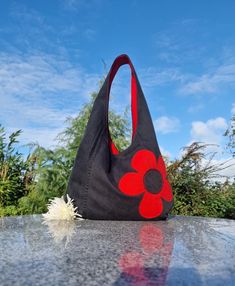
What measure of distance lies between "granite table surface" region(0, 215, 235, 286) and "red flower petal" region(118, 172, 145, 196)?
0.33 m

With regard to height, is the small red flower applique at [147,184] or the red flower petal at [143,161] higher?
the red flower petal at [143,161]

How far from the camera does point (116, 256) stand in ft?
3.87

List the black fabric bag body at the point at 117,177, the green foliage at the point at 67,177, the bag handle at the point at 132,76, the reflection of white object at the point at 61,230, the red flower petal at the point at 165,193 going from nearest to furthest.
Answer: the reflection of white object at the point at 61,230
the black fabric bag body at the point at 117,177
the red flower petal at the point at 165,193
the bag handle at the point at 132,76
the green foliage at the point at 67,177

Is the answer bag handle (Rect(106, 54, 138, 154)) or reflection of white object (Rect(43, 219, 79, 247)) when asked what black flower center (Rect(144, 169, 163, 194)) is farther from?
reflection of white object (Rect(43, 219, 79, 247))

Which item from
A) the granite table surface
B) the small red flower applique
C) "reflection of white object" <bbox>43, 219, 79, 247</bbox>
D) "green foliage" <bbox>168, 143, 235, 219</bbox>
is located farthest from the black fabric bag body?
"green foliage" <bbox>168, 143, 235, 219</bbox>

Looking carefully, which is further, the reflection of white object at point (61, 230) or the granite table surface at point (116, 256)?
the reflection of white object at point (61, 230)

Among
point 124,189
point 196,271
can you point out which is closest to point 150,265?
point 196,271

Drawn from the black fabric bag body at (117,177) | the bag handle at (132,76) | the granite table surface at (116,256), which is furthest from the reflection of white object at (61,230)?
the bag handle at (132,76)

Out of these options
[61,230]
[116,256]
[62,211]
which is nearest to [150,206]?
[62,211]

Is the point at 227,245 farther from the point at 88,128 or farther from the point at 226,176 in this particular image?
the point at 226,176

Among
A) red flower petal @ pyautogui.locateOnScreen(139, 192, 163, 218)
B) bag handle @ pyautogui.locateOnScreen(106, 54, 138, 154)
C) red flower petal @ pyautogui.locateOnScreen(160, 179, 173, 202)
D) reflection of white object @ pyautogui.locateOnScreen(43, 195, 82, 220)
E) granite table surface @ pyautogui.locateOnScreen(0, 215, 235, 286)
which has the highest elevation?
bag handle @ pyautogui.locateOnScreen(106, 54, 138, 154)

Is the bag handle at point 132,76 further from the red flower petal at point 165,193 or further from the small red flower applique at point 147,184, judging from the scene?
the red flower petal at point 165,193

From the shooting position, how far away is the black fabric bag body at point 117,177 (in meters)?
2.17

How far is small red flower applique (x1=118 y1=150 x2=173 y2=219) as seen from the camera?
7.18 feet
